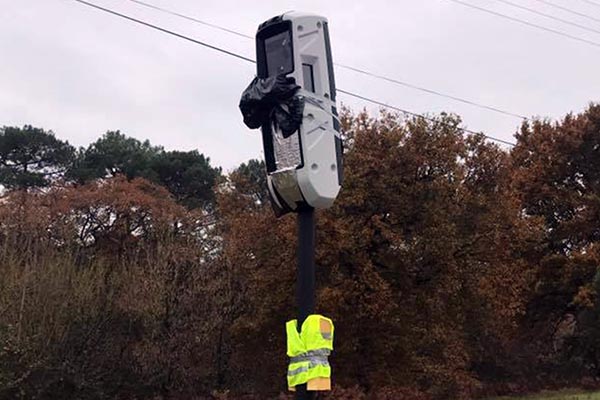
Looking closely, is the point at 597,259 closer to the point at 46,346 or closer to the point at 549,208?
the point at 549,208

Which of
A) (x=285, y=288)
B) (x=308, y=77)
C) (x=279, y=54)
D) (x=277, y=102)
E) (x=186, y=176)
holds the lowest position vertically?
(x=277, y=102)

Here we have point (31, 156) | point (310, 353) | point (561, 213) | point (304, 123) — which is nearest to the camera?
point (310, 353)

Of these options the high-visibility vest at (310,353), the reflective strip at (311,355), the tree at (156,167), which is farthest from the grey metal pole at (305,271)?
the tree at (156,167)

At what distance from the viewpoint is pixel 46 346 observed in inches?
768

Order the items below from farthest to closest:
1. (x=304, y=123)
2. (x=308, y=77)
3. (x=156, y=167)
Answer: (x=156, y=167)
(x=308, y=77)
(x=304, y=123)

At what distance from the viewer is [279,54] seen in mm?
5465

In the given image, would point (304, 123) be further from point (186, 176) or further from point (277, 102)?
point (186, 176)

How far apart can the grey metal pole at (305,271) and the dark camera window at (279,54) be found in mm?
978

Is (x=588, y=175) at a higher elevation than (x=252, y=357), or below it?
higher

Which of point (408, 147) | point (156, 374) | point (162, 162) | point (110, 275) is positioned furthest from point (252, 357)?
point (162, 162)

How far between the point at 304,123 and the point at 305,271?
3.23 feet

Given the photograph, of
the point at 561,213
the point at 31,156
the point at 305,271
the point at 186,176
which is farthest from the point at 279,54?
the point at 31,156

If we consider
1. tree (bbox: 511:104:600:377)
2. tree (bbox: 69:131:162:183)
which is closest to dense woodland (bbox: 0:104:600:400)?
tree (bbox: 511:104:600:377)

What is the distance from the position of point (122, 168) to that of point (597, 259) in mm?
23327
